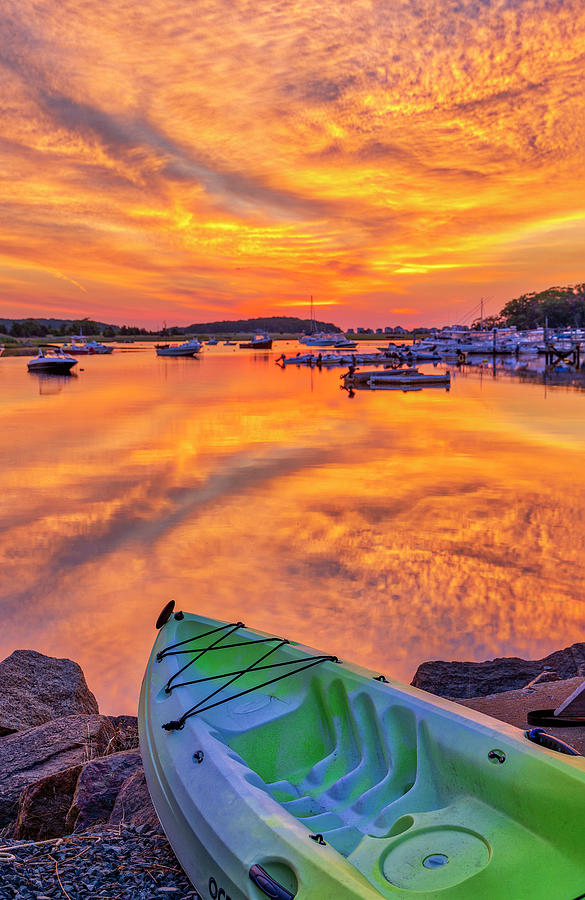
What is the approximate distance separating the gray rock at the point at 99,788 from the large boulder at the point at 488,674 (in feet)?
10.3

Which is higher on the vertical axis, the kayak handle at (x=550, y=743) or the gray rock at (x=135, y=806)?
the kayak handle at (x=550, y=743)

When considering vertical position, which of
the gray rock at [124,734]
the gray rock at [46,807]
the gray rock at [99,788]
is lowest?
the gray rock at [124,734]

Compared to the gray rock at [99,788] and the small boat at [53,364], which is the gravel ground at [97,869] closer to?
the gray rock at [99,788]

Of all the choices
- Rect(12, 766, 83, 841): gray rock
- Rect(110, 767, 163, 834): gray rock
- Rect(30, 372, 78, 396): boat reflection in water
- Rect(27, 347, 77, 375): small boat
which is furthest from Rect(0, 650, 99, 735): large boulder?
Rect(27, 347, 77, 375): small boat

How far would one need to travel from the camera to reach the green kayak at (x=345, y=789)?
333 cm

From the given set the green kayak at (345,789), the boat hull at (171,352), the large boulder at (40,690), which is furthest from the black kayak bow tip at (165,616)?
the boat hull at (171,352)

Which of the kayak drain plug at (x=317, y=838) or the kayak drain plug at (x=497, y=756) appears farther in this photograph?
the kayak drain plug at (x=497, y=756)

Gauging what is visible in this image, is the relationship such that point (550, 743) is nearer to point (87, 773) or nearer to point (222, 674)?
point (222, 674)

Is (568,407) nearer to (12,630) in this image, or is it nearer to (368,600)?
(368,600)

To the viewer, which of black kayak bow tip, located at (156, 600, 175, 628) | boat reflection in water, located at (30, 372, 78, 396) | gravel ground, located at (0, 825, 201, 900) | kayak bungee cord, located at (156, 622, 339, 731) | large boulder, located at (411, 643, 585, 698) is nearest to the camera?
gravel ground, located at (0, 825, 201, 900)

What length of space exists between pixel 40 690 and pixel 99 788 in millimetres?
2483

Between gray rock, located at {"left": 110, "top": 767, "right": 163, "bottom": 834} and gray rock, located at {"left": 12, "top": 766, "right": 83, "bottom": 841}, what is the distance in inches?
21.9

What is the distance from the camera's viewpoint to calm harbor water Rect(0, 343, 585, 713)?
9.32 m

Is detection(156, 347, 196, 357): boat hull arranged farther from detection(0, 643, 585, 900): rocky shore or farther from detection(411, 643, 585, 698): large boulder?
detection(411, 643, 585, 698): large boulder
